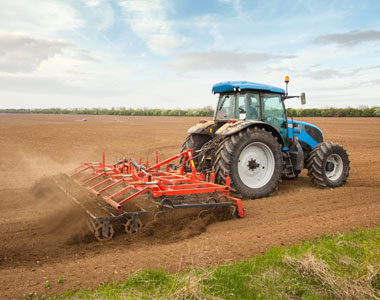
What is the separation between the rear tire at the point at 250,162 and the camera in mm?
6500

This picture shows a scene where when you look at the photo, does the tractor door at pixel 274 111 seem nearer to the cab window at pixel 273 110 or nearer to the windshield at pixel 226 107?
the cab window at pixel 273 110

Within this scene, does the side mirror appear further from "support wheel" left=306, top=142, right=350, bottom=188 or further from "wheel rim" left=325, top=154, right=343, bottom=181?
"wheel rim" left=325, top=154, right=343, bottom=181

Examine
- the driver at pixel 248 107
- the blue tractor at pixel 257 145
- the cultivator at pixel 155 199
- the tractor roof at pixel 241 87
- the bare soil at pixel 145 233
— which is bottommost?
the bare soil at pixel 145 233

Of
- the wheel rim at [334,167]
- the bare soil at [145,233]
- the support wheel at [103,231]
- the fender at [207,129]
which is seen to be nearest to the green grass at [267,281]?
the bare soil at [145,233]

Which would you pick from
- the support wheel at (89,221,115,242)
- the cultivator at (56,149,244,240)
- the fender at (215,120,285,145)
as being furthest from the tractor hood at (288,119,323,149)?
the support wheel at (89,221,115,242)

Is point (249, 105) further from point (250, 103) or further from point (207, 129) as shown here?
point (207, 129)

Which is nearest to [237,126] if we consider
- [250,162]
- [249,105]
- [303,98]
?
[250,162]

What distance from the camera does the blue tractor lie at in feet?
21.7

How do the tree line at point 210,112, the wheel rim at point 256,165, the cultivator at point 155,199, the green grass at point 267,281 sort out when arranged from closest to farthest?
the green grass at point 267,281 < the cultivator at point 155,199 < the wheel rim at point 256,165 < the tree line at point 210,112

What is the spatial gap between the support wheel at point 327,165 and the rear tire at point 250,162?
4.39 feet

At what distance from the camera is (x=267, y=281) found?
3.50 m

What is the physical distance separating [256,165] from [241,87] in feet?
5.24

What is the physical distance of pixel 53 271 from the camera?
147 inches

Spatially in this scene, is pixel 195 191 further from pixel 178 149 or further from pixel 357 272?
pixel 178 149
